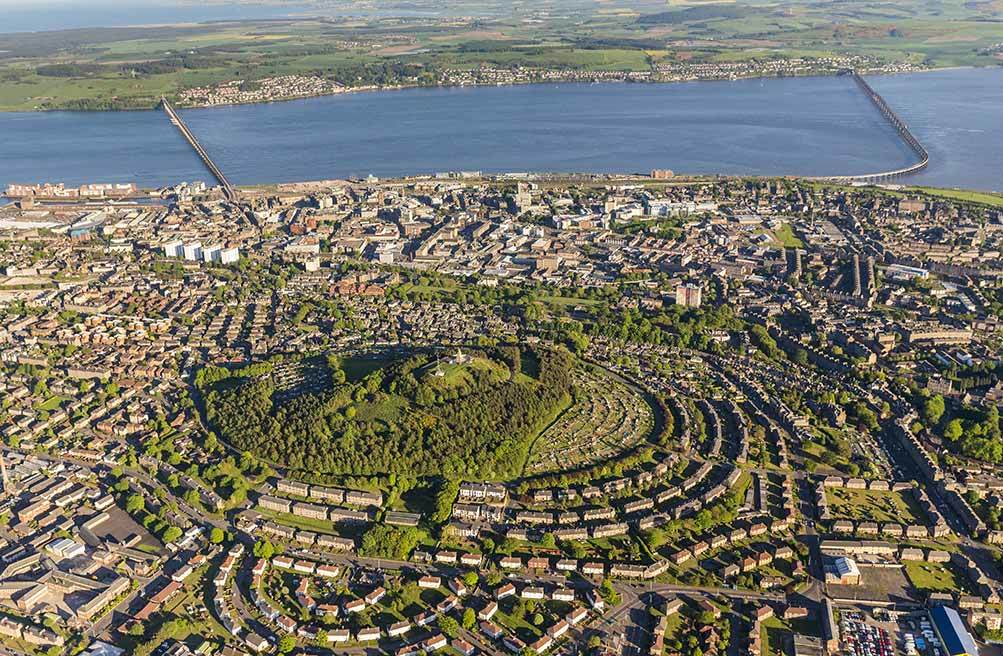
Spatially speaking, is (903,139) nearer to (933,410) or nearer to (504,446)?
(933,410)

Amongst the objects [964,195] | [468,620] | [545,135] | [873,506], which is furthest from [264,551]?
[545,135]

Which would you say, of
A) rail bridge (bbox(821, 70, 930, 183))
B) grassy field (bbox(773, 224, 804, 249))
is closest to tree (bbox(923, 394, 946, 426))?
grassy field (bbox(773, 224, 804, 249))

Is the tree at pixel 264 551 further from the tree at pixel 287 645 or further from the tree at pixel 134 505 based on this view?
the tree at pixel 134 505

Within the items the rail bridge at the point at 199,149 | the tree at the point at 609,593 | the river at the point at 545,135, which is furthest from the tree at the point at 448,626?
the river at the point at 545,135

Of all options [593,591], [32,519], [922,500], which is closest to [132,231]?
[32,519]

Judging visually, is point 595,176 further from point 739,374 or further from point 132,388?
point 132,388

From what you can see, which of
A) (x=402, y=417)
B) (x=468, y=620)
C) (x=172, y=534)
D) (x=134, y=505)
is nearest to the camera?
(x=468, y=620)
